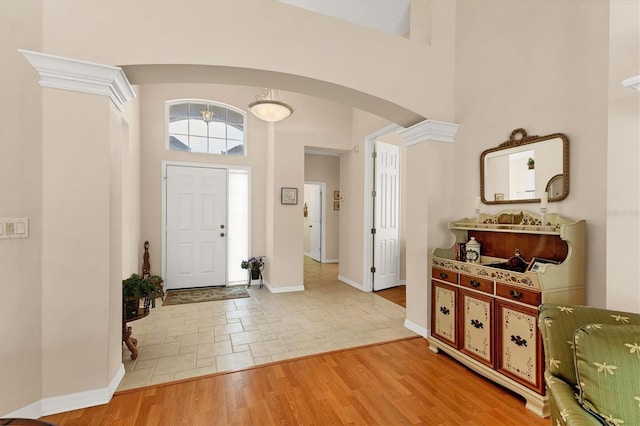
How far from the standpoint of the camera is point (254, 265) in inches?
207

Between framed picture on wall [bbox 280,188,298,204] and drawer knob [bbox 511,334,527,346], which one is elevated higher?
framed picture on wall [bbox 280,188,298,204]

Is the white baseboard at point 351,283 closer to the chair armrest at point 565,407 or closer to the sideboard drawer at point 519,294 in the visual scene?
the sideboard drawer at point 519,294

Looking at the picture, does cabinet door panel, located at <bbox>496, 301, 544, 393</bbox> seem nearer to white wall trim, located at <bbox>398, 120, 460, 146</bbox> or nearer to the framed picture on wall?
white wall trim, located at <bbox>398, 120, 460, 146</bbox>

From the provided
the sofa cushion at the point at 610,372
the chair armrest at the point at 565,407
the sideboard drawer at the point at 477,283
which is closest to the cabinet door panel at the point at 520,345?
the sideboard drawer at the point at 477,283

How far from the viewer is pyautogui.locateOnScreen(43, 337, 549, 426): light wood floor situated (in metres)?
1.88

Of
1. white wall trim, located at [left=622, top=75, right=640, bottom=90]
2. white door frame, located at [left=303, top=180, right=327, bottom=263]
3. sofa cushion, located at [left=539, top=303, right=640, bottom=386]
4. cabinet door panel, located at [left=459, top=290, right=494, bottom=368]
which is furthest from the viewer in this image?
white door frame, located at [left=303, top=180, right=327, bottom=263]

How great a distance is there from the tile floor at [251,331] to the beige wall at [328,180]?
3.43 meters

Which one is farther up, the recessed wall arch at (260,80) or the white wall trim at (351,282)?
the recessed wall arch at (260,80)

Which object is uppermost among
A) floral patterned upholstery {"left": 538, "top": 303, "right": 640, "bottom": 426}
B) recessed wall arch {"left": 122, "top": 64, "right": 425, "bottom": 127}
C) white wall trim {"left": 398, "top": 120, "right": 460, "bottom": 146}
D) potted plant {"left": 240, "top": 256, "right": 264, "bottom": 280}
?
recessed wall arch {"left": 122, "top": 64, "right": 425, "bottom": 127}

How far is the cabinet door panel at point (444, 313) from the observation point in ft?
8.60

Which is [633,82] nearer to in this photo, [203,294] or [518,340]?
[518,340]

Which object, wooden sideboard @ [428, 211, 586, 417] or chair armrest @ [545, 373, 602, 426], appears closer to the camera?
chair armrest @ [545, 373, 602, 426]

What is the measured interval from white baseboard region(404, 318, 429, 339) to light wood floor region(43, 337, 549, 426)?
1.80 feet

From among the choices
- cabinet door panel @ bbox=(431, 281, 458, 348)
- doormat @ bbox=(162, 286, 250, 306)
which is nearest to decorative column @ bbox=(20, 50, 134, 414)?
doormat @ bbox=(162, 286, 250, 306)
